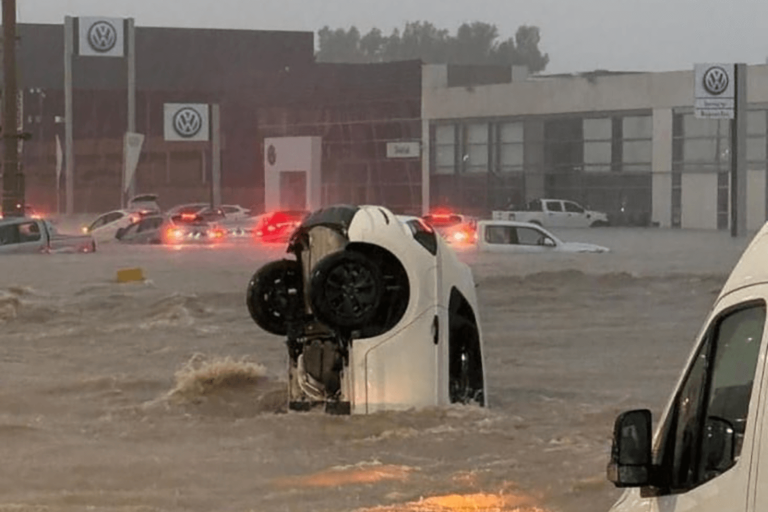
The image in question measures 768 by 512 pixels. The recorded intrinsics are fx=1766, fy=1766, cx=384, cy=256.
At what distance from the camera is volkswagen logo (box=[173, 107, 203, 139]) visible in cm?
7112

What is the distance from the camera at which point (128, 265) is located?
36688 millimetres

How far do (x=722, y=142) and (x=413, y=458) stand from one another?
Result: 51677mm

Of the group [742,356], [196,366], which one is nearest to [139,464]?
[196,366]

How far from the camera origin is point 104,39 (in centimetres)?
7275

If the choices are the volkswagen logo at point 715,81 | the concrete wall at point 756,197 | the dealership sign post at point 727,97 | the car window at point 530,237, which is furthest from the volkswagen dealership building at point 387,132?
the car window at point 530,237

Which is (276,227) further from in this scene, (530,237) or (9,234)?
(9,234)

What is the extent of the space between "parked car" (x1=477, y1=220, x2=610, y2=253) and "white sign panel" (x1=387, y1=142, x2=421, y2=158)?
3294 centimetres

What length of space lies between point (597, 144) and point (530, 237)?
29.3 metres

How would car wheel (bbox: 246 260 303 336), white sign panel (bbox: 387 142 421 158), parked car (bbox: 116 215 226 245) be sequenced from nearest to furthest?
car wheel (bbox: 246 260 303 336)
parked car (bbox: 116 215 226 245)
white sign panel (bbox: 387 142 421 158)

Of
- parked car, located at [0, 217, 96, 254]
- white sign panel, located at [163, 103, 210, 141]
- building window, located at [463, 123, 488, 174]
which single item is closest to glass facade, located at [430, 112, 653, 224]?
building window, located at [463, 123, 488, 174]

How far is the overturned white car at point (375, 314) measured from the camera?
38.4 ft

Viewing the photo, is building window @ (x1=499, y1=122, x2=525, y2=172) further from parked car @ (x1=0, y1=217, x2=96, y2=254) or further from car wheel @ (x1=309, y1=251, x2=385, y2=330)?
car wheel @ (x1=309, y1=251, x2=385, y2=330)

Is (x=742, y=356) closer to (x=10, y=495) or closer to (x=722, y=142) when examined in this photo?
(x=10, y=495)

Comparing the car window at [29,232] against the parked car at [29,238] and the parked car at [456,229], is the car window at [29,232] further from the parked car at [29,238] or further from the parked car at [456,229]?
the parked car at [456,229]
